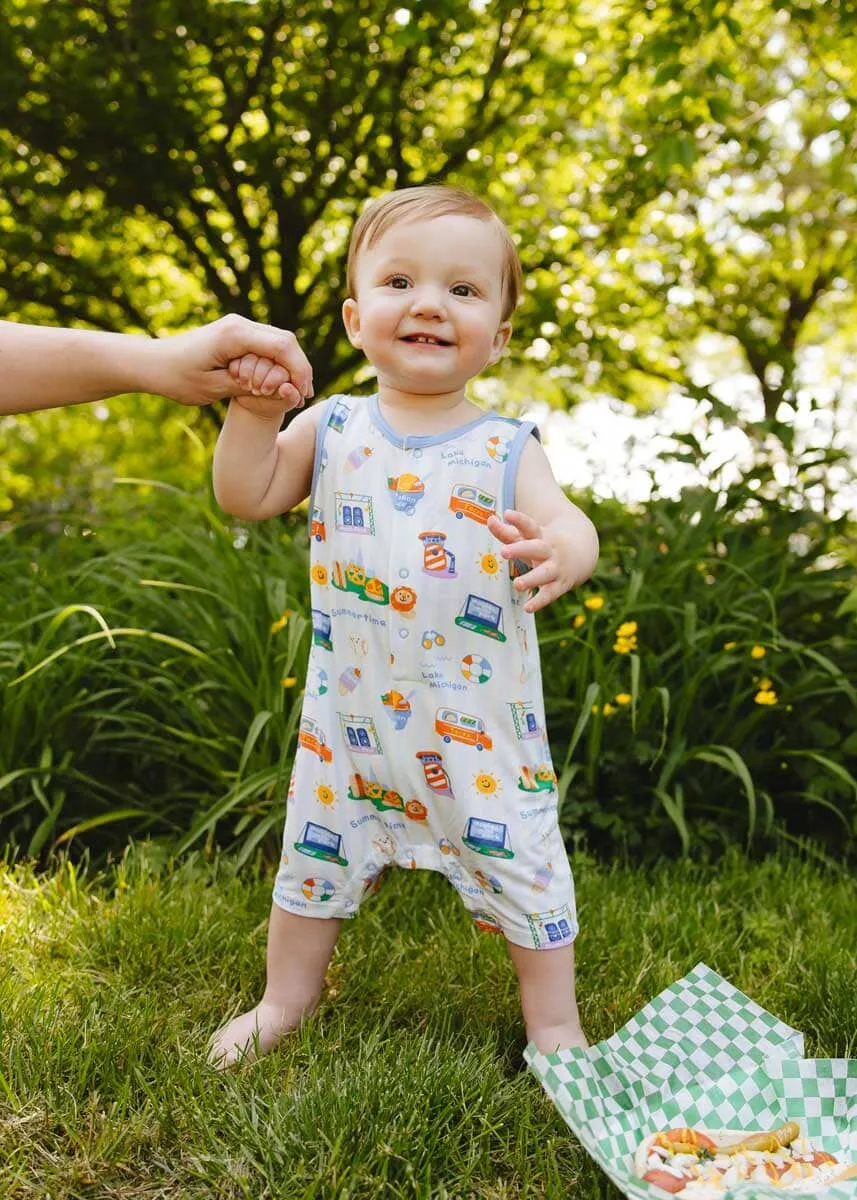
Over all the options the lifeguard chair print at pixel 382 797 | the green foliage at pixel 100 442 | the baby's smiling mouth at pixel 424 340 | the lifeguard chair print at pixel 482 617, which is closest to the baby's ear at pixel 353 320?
the baby's smiling mouth at pixel 424 340

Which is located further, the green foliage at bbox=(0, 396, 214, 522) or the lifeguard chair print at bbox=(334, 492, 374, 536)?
the green foliage at bbox=(0, 396, 214, 522)

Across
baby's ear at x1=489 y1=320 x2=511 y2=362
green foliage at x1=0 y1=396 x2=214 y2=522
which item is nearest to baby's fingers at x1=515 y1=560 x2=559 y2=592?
baby's ear at x1=489 y1=320 x2=511 y2=362

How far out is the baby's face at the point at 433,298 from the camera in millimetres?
1695

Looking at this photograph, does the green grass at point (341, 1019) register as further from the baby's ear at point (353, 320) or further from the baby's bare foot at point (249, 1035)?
the baby's ear at point (353, 320)

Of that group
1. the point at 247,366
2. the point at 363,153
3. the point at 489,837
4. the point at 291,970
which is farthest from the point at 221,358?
the point at 363,153

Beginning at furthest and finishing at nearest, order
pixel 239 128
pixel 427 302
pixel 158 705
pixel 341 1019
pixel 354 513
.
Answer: pixel 239 128, pixel 158 705, pixel 341 1019, pixel 354 513, pixel 427 302

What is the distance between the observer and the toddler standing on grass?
5.65 ft

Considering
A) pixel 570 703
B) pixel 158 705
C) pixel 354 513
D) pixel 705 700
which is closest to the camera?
pixel 354 513

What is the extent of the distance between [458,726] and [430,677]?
9cm

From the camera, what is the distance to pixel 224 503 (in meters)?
1.79

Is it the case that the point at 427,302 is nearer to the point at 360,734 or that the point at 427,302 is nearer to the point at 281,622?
the point at 360,734

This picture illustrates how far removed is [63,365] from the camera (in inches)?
59.4

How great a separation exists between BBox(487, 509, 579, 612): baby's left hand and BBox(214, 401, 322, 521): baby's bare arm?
1.26 ft

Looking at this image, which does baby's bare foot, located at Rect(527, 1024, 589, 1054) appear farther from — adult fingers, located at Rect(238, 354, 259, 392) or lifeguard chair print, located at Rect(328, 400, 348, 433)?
adult fingers, located at Rect(238, 354, 259, 392)
